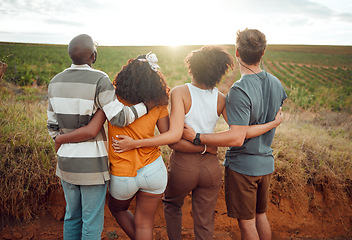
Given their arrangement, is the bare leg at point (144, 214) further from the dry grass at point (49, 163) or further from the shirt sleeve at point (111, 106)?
the dry grass at point (49, 163)

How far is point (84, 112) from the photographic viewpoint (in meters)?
1.66

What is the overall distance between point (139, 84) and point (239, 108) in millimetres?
755

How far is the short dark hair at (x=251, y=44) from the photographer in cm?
179

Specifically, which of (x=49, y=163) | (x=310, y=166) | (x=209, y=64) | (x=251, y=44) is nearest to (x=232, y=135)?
(x=209, y=64)

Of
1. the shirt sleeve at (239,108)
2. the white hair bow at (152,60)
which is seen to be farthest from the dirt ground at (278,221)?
the white hair bow at (152,60)

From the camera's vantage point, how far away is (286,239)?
323cm

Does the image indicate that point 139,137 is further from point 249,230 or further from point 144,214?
point 249,230

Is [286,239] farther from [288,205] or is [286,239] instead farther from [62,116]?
[62,116]

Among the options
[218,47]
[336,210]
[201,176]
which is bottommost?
[336,210]

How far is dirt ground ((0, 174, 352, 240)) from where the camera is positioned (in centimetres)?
296

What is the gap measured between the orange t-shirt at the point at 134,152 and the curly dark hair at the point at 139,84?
0.42 ft

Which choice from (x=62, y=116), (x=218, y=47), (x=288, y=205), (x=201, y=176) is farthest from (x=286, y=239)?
(x=62, y=116)

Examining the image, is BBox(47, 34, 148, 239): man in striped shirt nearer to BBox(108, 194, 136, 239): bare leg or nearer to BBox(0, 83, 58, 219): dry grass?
BBox(108, 194, 136, 239): bare leg

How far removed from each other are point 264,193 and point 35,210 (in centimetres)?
269
